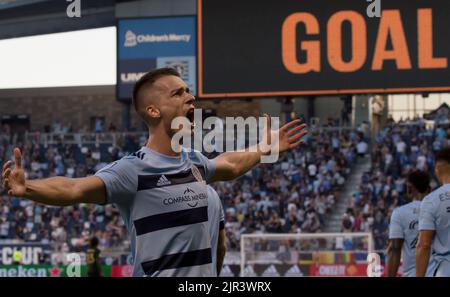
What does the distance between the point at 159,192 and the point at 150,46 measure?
2486 cm

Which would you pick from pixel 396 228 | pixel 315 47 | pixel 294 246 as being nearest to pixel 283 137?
pixel 396 228

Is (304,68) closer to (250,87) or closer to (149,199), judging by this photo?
(250,87)

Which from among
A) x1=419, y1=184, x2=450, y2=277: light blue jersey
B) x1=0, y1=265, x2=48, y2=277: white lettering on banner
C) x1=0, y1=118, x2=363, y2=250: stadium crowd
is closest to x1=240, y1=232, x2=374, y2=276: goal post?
x1=0, y1=118, x2=363, y2=250: stadium crowd

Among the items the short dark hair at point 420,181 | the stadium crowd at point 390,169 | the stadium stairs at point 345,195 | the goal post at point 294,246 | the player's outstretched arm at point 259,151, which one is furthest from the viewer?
the stadium stairs at point 345,195

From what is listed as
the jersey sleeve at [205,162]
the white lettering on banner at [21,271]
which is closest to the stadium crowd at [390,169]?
the white lettering on banner at [21,271]

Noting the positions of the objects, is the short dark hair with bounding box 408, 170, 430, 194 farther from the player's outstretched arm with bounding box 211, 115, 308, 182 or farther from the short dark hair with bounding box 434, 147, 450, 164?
the player's outstretched arm with bounding box 211, 115, 308, 182

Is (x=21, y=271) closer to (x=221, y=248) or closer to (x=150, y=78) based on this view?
(x=221, y=248)

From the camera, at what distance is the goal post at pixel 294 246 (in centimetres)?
2117

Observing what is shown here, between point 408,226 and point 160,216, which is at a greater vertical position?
point 160,216

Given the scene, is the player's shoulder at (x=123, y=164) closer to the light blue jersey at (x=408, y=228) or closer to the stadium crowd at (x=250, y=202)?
the light blue jersey at (x=408, y=228)

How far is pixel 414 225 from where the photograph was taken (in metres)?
8.34

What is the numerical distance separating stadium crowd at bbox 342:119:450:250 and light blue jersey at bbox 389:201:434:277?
50.0ft

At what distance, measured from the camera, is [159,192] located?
14.3 ft

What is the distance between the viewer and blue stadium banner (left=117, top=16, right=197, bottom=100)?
1129 inches
